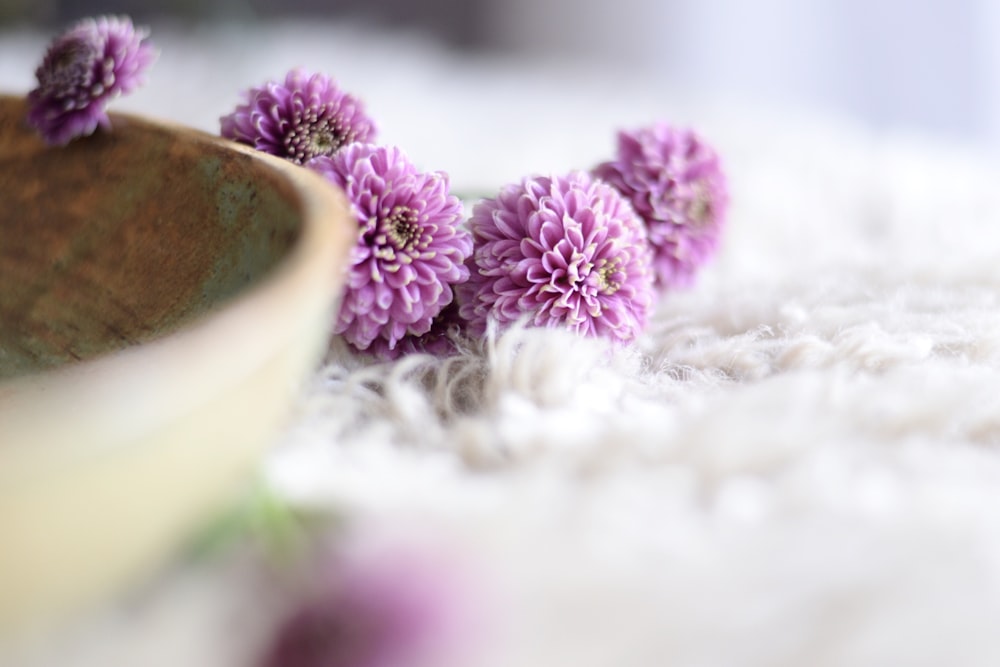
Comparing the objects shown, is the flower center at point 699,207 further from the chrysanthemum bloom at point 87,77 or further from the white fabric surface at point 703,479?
the chrysanthemum bloom at point 87,77

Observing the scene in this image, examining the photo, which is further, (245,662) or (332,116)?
(332,116)

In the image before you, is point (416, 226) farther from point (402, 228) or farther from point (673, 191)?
point (673, 191)

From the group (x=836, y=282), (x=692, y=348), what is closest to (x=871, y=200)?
(x=836, y=282)

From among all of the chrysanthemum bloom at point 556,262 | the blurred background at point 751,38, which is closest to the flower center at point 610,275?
the chrysanthemum bloom at point 556,262

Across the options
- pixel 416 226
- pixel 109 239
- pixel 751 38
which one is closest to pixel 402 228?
pixel 416 226

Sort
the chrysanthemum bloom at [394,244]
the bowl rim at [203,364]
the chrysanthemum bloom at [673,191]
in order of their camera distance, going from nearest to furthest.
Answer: the bowl rim at [203,364], the chrysanthemum bloom at [394,244], the chrysanthemum bloom at [673,191]

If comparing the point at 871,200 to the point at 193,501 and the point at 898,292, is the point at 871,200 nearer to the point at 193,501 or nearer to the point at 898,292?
the point at 898,292
